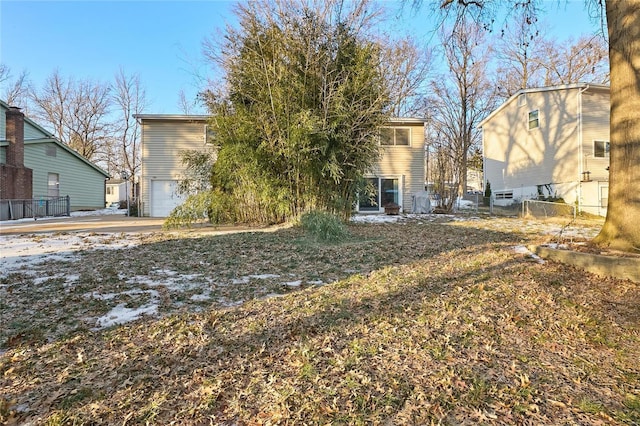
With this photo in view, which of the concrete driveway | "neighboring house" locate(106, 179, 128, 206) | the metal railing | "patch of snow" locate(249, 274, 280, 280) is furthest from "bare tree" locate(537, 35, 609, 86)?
"neighboring house" locate(106, 179, 128, 206)

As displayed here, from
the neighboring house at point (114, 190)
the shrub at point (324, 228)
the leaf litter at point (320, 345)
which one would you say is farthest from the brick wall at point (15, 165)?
the neighboring house at point (114, 190)

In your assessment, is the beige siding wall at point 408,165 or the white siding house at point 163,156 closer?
the white siding house at point 163,156

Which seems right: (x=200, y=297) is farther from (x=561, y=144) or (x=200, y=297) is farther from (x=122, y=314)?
(x=561, y=144)

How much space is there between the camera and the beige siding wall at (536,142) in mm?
14477

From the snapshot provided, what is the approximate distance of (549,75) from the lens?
22.3 meters

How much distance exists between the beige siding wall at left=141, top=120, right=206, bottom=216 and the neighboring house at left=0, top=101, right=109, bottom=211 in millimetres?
4926

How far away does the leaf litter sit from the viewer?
167cm

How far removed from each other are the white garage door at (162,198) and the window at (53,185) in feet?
21.3

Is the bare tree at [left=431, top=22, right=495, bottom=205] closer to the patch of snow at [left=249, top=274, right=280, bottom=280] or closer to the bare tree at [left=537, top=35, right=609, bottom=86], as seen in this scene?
the bare tree at [left=537, top=35, right=609, bottom=86]

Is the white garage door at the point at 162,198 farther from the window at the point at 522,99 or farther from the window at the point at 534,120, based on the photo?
the window at the point at 522,99

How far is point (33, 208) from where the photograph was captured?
1406 cm

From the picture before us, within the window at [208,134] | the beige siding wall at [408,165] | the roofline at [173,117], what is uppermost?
the roofline at [173,117]

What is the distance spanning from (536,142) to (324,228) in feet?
45.5

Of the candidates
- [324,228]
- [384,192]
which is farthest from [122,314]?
[384,192]
